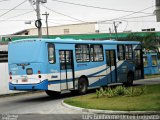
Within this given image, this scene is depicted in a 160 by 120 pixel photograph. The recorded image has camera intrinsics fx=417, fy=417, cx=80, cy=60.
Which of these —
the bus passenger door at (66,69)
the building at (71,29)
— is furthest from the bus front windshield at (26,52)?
the building at (71,29)

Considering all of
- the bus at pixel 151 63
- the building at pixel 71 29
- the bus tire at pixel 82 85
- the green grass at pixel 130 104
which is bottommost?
the green grass at pixel 130 104

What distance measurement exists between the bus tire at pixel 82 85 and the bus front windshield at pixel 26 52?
3.47m

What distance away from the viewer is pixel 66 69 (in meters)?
21.9

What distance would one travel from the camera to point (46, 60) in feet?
67.5

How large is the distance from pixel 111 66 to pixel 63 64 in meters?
5.25

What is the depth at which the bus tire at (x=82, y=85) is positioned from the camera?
23.0m

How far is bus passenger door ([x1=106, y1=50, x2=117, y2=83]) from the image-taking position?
2588 cm

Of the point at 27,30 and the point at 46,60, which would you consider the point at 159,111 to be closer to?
the point at 46,60

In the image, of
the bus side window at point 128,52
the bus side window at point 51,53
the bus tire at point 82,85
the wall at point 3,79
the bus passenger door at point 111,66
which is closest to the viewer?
the bus side window at point 51,53

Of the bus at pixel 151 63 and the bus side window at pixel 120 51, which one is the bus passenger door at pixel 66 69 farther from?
the bus at pixel 151 63

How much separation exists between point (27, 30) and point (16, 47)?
6922 centimetres

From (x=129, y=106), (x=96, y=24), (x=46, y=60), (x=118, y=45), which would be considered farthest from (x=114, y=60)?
(x=96, y=24)

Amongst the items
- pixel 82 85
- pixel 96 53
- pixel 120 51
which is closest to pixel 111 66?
pixel 120 51

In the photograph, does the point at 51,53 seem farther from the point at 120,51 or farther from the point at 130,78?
the point at 130,78
